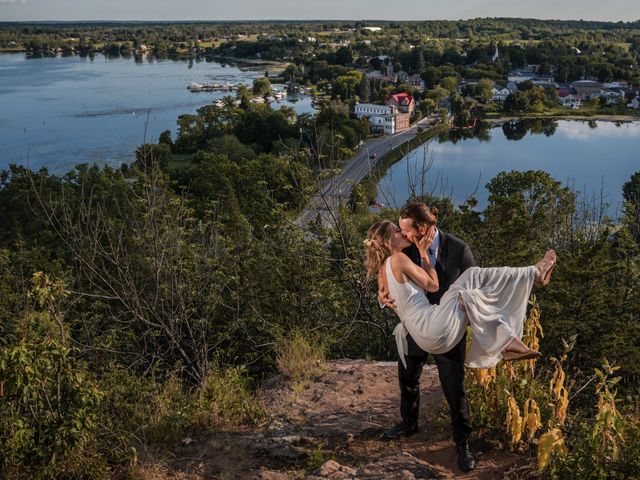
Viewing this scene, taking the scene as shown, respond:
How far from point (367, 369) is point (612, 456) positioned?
2.19 meters

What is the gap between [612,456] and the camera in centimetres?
252

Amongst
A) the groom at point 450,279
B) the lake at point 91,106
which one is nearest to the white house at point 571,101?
the lake at point 91,106

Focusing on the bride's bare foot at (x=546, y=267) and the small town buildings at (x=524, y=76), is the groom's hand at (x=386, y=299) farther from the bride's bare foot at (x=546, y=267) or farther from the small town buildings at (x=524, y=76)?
the small town buildings at (x=524, y=76)

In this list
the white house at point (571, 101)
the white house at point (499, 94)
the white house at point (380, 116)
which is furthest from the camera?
the white house at point (499, 94)

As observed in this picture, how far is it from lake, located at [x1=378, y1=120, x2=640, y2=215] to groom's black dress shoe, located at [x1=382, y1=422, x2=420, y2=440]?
22.3m

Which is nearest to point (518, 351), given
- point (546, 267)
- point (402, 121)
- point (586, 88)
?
point (546, 267)

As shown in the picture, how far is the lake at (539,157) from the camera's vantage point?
30.2m

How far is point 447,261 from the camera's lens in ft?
10.0

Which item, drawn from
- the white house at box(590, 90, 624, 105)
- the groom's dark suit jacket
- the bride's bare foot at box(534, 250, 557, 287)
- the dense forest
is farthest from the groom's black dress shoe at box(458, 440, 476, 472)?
the white house at box(590, 90, 624, 105)

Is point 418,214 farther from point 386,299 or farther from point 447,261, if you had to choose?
point 386,299

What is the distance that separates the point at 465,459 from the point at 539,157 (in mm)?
37409

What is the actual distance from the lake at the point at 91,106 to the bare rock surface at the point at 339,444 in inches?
398

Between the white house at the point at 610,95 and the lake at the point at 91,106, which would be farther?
the white house at the point at 610,95

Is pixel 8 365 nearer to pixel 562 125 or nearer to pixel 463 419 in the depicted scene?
pixel 463 419
